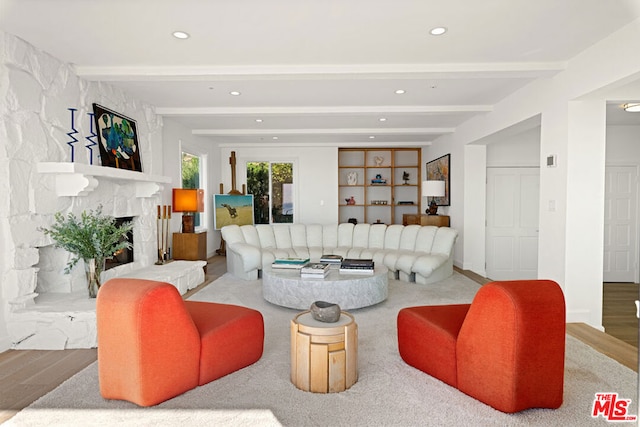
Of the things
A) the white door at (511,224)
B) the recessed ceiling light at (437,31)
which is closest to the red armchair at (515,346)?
the recessed ceiling light at (437,31)

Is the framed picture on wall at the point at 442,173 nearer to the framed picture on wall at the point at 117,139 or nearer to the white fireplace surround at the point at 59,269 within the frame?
the white fireplace surround at the point at 59,269

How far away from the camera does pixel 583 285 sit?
3.76 metres

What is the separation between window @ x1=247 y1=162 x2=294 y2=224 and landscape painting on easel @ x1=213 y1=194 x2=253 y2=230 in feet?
2.21

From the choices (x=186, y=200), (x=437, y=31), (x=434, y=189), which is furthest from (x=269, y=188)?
(x=437, y=31)

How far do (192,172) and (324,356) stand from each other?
5.99 metres

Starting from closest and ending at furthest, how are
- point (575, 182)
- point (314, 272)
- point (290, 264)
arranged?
point (575, 182) → point (314, 272) → point (290, 264)

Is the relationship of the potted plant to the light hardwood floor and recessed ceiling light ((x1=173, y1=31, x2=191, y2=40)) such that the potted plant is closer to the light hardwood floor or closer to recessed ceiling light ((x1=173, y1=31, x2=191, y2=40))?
the light hardwood floor

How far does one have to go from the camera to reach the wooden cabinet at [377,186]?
30.9 ft

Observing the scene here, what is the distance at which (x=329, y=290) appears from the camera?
3910mm

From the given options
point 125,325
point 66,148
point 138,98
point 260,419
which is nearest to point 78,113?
point 66,148

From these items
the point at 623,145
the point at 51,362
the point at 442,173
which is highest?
the point at 623,145

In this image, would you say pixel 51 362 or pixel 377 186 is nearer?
pixel 51 362

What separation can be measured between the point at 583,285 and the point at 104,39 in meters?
4.91

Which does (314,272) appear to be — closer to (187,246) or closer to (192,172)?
(187,246)
